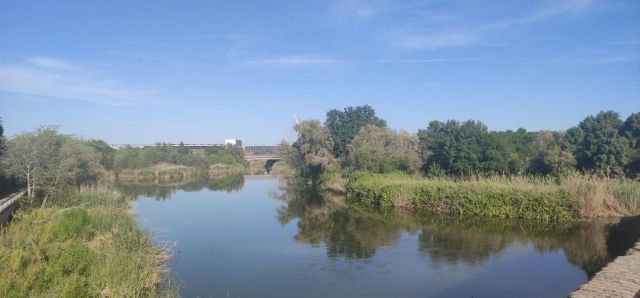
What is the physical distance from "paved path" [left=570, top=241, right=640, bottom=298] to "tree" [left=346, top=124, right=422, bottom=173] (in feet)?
84.6

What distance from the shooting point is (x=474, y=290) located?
38.3ft

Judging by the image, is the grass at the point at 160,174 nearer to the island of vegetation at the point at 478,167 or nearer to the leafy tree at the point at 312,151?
the leafy tree at the point at 312,151

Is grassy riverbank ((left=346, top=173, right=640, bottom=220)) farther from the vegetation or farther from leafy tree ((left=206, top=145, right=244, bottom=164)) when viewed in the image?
leafy tree ((left=206, top=145, right=244, bottom=164))

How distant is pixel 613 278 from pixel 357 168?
2941 centimetres

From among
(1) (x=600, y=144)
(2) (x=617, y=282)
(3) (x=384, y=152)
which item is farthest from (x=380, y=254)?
(3) (x=384, y=152)

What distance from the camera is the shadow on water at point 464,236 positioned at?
15289 millimetres

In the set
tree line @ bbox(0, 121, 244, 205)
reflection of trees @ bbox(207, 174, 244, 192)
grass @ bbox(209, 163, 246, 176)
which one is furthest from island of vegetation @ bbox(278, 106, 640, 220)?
grass @ bbox(209, 163, 246, 176)

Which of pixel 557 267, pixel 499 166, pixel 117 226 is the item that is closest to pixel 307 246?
pixel 117 226

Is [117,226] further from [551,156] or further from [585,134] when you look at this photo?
[585,134]

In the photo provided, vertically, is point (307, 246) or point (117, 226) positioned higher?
point (117, 226)

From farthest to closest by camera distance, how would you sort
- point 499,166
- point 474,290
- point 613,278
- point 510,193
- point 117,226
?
point 499,166
point 510,193
point 117,226
point 474,290
point 613,278

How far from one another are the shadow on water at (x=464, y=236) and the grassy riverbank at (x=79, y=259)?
245 inches

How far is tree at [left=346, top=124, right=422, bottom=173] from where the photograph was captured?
35875 mm

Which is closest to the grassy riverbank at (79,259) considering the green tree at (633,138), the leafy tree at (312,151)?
the green tree at (633,138)
